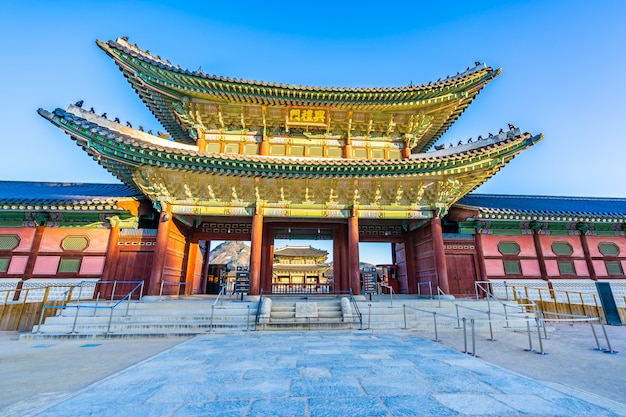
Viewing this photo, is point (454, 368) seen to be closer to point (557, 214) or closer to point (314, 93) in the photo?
point (314, 93)

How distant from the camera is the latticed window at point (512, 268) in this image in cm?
1370

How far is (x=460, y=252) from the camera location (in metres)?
13.6

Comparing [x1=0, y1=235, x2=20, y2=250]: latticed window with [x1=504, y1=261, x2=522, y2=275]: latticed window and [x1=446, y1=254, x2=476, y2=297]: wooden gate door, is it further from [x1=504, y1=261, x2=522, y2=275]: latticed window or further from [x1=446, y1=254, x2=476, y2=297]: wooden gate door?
[x1=504, y1=261, x2=522, y2=275]: latticed window

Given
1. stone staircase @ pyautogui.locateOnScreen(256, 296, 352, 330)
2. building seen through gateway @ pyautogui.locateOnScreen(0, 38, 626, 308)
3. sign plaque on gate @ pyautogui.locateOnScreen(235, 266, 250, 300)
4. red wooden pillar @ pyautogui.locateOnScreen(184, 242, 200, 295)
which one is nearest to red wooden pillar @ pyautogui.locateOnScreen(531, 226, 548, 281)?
building seen through gateway @ pyautogui.locateOnScreen(0, 38, 626, 308)

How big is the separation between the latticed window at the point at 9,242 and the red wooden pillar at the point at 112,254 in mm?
3809

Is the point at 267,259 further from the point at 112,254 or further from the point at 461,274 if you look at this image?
the point at 461,274

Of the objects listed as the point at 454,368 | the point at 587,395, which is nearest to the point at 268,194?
the point at 454,368

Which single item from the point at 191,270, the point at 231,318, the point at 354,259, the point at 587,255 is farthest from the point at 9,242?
the point at 587,255

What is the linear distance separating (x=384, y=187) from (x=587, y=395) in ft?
31.2

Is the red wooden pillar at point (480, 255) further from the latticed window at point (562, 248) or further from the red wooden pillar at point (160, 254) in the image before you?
the red wooden pillar at point (160, 254)

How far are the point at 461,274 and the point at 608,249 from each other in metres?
8.49

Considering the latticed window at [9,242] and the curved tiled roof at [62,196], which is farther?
the latticed window at [9,242]

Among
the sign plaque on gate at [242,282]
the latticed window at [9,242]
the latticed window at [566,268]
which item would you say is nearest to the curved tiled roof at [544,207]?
the latticed window at [566,268]

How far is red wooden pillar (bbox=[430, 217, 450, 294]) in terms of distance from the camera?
11.8 meters
